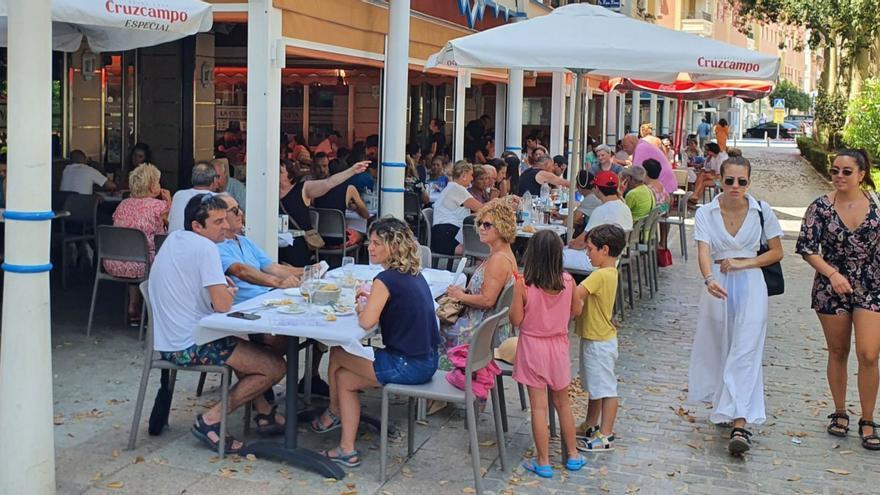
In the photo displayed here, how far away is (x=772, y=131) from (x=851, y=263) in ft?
226

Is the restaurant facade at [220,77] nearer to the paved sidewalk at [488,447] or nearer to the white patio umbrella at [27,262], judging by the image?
the paved sidewalk at [488,447]

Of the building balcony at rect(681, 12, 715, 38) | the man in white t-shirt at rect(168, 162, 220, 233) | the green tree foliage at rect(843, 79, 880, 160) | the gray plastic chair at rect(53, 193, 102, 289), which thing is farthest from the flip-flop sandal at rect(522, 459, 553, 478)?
the building balcony at rect(681, 12, 715, 38)

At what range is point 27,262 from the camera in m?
4.57

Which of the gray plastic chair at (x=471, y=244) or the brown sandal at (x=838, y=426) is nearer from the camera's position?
the brown sandal at (x=838, y=426)

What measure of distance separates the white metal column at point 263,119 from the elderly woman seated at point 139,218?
90cm

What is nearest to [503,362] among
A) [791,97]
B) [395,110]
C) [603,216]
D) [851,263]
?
[851,263]

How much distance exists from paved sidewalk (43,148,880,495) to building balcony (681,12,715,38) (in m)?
42.4

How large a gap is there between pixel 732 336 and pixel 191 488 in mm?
3215

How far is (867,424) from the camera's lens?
6363mm

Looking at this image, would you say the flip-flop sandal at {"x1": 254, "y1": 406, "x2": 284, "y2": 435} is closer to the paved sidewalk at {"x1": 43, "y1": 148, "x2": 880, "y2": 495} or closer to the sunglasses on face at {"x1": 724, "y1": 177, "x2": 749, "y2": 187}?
the paved sidewalk at {"x1": 43, "y1": 148, "x2": 880, "y2": 495}

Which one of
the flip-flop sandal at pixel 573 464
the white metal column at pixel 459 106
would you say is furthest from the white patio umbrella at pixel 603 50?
the white metal column at pixel 459 106

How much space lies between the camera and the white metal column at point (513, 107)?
17.4 m

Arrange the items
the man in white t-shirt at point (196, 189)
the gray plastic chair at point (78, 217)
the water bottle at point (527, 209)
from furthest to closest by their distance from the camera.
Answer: the water bottle at point (527, 209) → the gray plastic chair at point (78, 217) → the man in white t-shirt at point (196, 189)

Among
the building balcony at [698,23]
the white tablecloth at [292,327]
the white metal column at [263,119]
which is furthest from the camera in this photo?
the building balcony at [698,23]
